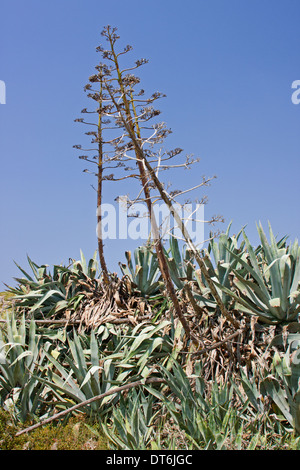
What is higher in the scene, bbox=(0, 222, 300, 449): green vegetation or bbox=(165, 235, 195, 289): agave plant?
bbox=(165, 235, 195, 289): agave plant

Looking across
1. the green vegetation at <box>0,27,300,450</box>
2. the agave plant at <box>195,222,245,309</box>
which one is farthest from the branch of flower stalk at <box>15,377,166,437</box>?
the agave plant at <box>195,222,245,309</box>

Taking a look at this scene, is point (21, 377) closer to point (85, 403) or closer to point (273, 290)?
point (85, 403)

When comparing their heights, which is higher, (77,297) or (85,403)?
(77,297)

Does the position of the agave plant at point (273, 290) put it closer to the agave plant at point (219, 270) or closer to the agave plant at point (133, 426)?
the agave plant at point (219, 270)

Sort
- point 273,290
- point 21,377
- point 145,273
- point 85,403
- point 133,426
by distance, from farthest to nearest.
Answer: point 145,273 < point 21,377 < point 273,290 < point 85,403 < point 133,426

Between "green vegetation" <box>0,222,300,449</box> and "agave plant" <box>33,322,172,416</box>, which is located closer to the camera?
"green vegetation" <box>0,222,300,449</box>

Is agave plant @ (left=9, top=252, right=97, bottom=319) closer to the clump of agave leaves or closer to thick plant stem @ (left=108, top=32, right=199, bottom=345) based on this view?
the clump of agave leaves

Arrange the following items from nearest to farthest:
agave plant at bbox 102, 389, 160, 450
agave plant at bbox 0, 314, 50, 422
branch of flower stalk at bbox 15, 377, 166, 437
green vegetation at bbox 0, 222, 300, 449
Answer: agave plant at bbox 102, 389, 160, 450 < green vegetation at bbox 0, 222, 300, 449 < branch of flower stalk at bbox 15, 377, 166, 437 < agave plant at bbox 0, 314, 50, 422

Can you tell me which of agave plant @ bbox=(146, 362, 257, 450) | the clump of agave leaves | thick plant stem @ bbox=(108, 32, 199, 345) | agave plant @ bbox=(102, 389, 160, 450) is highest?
thick plant stem @ bbox=(108, 32, 199, 345)

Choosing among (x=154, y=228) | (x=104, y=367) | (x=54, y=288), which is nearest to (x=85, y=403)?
(x=104, y=367)

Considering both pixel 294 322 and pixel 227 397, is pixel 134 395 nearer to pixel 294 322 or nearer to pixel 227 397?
pixel 227 397

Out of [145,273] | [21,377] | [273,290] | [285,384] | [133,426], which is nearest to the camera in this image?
[133,426]
